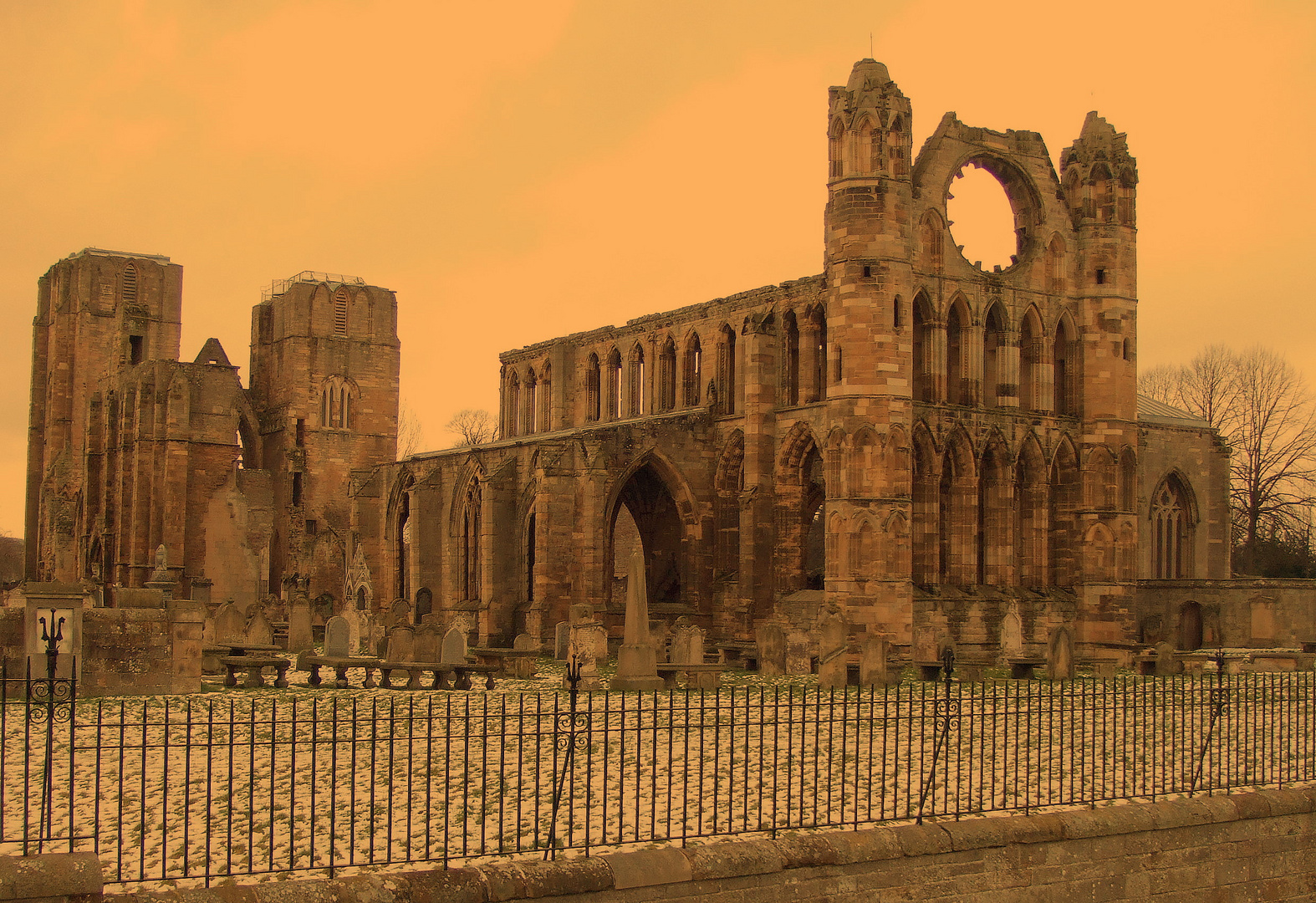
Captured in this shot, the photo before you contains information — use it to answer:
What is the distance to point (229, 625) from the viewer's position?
2936cm

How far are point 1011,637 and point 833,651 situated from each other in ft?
27.6

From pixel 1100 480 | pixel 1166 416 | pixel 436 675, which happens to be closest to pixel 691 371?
pixel 1100 480

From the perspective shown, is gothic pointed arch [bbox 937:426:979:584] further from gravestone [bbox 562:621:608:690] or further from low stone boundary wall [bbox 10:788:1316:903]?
low stone boundary wall [bbox 10:788:1316:903]

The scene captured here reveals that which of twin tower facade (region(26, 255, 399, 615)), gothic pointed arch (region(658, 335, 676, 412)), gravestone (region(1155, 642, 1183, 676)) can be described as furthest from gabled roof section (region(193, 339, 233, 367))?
gravestone (region(1155, 642, 1183, 676))

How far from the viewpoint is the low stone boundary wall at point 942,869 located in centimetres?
934

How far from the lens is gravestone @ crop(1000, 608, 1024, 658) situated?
29781 millimetres

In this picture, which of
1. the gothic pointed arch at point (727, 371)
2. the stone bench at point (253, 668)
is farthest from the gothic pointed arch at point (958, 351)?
the stone bench at point (253, 668)

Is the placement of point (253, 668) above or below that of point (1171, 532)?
below

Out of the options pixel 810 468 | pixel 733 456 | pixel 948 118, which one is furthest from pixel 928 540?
pixel 948 118

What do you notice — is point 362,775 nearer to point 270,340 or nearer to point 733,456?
point 733,456

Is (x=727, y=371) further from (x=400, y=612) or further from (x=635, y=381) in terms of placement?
(x=400, y=612)

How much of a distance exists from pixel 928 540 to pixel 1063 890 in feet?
63.9

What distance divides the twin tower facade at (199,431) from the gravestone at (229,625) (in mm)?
13315

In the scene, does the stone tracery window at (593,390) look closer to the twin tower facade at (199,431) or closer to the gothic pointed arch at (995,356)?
the twin tower facade at (199,431)
